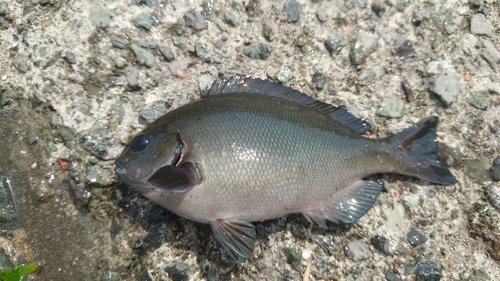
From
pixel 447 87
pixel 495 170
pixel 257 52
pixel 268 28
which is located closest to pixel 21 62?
pixel 257 52

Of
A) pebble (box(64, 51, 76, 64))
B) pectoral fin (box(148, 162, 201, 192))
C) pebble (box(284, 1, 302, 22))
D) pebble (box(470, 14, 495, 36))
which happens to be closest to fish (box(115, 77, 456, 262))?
pectoral fin (box(148, 162, 201, 192))

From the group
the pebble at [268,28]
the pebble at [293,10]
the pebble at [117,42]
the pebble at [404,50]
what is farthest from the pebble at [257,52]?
the pebble at [404,50]

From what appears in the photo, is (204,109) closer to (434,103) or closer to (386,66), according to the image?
(386,66)

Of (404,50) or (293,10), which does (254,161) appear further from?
(404,50)

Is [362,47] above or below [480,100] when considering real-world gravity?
above

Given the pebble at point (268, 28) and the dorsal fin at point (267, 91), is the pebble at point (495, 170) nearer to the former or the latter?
the dorsal fin at point (267, 91)

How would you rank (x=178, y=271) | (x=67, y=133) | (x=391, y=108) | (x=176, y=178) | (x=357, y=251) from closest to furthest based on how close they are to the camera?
Result: (x=176, y=178) → (x=178, y=271) → (x=357, y=251) → (x=67, y=133) → (x=391, y=108)

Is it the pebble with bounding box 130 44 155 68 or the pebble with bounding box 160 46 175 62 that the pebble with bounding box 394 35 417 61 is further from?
the pebble with bounding box 130 44 155 68
